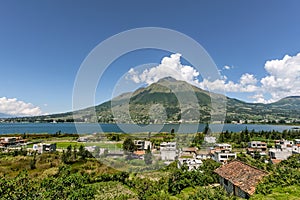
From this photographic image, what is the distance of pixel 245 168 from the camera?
258 inches

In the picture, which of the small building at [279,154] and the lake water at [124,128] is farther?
the lake water at [124,128]

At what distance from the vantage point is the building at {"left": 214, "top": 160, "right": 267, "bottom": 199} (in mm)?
5202

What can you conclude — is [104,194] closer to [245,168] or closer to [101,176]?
[101,176]

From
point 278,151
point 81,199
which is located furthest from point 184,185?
point 278,151

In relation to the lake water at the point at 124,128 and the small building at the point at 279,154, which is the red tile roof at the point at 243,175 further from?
the small building at the point at 279,154

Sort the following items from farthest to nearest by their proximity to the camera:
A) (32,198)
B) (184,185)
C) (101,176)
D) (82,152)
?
(82,152) → (101,176) → (184,185) → (32,198)

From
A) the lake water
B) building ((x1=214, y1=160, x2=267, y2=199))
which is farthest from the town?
the lake water

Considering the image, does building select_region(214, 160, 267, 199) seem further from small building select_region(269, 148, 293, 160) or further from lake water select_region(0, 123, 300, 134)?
small building select_region(269, 148, 293, 160)

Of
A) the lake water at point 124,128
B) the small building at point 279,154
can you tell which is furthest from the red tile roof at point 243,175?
the small building at point 279,154

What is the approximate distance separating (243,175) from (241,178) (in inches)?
7.3

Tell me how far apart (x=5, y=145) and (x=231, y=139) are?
33725mm

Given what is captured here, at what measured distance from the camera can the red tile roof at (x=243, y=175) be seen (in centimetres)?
525

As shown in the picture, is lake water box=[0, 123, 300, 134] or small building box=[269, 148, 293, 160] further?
lake water box=[0, 123, 300, 134]

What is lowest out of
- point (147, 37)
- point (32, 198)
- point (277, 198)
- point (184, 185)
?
point (184, 185)
